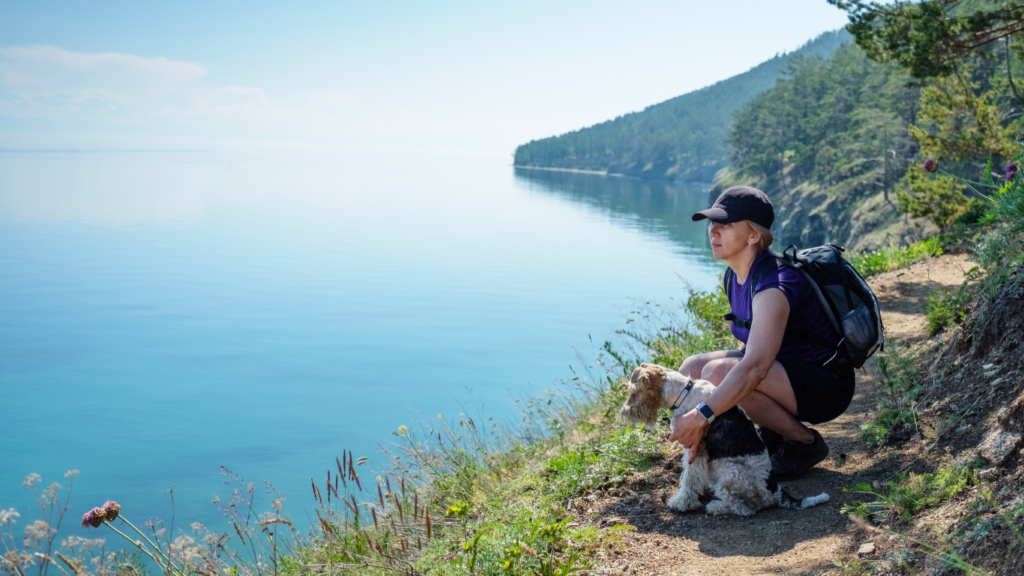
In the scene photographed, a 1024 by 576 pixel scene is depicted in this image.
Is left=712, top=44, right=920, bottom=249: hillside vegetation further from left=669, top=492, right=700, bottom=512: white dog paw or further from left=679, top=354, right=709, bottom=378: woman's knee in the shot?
left=669, top=492, right=700, bottom=512: white dog paw

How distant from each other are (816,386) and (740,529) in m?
0.96

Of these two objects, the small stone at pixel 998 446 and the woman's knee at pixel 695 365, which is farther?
the woman's knee at pixel 695 365

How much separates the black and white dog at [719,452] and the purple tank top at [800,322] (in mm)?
519

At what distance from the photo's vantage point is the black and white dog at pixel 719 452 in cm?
367


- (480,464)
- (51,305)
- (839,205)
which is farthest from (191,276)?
(839,205)

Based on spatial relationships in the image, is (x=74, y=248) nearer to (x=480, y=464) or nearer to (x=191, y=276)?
(x=191, y=276)

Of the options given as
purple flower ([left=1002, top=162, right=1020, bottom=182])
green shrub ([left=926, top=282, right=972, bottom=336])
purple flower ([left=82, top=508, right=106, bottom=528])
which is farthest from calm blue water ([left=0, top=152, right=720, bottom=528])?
purple flower ([left=1002, top=162, right=1020, bottom=182])

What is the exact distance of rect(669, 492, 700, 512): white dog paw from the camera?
153 inches

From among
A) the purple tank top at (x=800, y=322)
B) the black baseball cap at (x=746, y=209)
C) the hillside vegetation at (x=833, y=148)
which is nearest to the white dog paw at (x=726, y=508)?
the purple tank top at (x=800, y=322)

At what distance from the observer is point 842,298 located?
12.5 feet

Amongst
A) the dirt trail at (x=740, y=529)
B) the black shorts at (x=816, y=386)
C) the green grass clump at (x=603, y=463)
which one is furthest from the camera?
the green grass clump at (x=603, y=463)

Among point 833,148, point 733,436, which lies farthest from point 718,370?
point 833,148

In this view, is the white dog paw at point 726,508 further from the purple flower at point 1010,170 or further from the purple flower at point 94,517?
the purple flower at point 1010,170

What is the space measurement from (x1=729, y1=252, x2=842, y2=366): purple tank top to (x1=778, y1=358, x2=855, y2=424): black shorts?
0.06 metres
